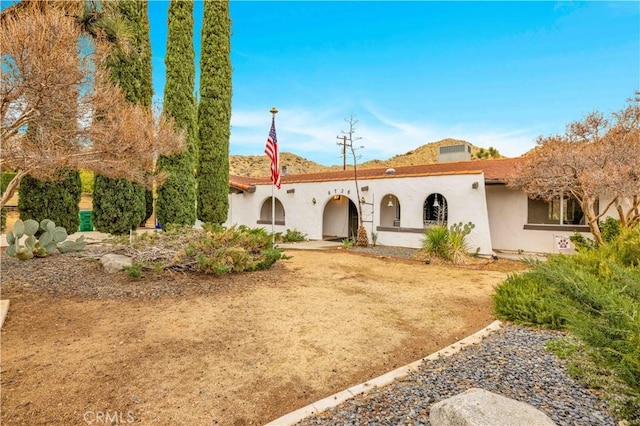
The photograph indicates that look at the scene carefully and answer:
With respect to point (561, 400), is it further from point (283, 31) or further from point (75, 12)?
point (283, 31)

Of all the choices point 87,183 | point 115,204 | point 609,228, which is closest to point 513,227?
point 609,228

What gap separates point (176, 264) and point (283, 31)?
42.7 feet

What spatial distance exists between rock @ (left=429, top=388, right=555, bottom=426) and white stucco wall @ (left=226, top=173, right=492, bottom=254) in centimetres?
1084

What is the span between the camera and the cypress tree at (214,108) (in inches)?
616

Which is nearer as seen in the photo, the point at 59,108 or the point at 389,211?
the point at 59,108

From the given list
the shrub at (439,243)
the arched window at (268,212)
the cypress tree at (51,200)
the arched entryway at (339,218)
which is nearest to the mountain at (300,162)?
the arched window at (268,212)

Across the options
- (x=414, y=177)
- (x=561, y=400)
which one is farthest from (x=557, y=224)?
(x=561, y=400)

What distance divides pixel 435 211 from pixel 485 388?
11.8 meters

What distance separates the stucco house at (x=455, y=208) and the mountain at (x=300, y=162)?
30792mm

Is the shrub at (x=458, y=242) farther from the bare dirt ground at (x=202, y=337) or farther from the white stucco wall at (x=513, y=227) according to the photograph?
the white stucco wall at (x=513, y=227)

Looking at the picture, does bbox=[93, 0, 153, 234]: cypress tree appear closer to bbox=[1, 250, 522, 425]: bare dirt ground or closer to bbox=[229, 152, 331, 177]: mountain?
bbox=[1, 250, 522, 425]: bare dirt ground

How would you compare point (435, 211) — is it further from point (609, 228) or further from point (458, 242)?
point (609, 228)

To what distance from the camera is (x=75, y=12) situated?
28.2 feet

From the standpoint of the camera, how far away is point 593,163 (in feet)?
30.7
